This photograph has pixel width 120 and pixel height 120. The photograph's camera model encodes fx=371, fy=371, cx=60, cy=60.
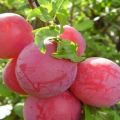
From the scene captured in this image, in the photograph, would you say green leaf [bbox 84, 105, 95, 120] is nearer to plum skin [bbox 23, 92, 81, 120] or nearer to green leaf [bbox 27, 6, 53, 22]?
plum skin [bbox 23, 92, 81, 120]

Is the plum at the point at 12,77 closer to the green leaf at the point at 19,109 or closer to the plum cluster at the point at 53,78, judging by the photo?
the plum cluster at the point at 53,78

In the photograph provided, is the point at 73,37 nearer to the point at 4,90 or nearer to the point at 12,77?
the point at 12,77

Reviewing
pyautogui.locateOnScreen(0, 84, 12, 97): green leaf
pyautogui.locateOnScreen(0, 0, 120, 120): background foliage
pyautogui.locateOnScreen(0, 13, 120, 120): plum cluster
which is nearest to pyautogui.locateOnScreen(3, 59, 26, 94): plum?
pyautogui.locateOnScreen(0, 13, 120, 120): plum cluster

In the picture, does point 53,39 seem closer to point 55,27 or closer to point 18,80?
point 55,27

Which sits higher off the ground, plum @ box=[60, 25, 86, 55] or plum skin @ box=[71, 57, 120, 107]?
plum @ box=[60, 25, 86, 55]

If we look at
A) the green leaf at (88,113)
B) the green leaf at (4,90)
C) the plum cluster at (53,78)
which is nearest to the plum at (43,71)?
the plum cluster at (53,78)

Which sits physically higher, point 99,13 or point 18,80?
point 18,80

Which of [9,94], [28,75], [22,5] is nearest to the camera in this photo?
[28,75]

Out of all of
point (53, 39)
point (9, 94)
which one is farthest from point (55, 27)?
point (9, 94)
